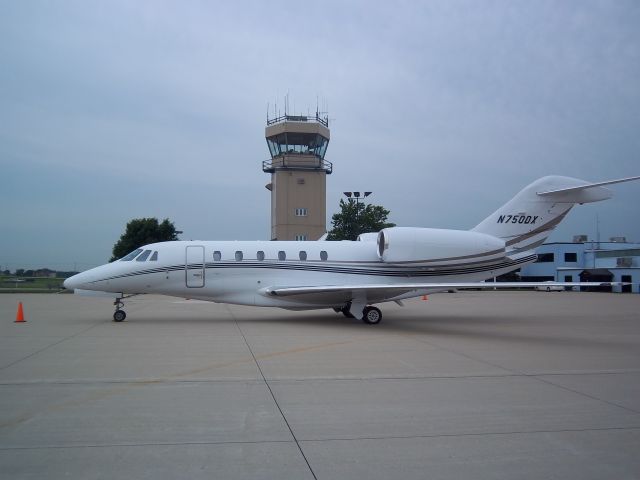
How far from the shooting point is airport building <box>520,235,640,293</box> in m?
54.8

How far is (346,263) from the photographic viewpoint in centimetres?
1811

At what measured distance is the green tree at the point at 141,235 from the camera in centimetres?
5431

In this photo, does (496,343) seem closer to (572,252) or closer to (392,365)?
(392,365)

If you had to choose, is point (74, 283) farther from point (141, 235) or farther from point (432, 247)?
point (141, 235)

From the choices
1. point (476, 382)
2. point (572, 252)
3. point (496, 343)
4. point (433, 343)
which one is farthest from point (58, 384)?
point (572, 252)

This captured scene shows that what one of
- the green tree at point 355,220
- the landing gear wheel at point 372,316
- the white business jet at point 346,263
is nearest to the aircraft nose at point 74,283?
the white business jet at point 346,263

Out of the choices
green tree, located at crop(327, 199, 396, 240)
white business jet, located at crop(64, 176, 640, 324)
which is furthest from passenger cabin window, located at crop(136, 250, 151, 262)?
green tree, located at crop(327, 199, 396, 240)

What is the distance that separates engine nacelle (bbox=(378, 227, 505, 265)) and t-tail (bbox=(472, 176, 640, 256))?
36.3 inches

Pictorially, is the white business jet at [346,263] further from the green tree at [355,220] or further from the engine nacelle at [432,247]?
the green tree at [355,220]

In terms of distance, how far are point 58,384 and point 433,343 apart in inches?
323

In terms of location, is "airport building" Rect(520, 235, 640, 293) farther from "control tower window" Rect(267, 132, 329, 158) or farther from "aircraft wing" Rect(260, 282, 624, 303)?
"aircraft wing" Rect(260, 282, 624, 303)

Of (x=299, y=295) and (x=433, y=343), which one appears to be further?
(x=299, y=295)

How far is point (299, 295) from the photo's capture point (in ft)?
55.8

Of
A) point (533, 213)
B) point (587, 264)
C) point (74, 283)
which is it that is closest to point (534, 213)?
point (533, 213)
